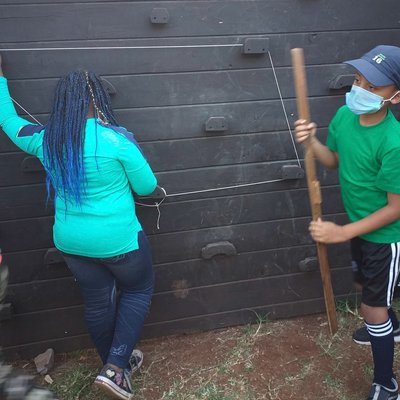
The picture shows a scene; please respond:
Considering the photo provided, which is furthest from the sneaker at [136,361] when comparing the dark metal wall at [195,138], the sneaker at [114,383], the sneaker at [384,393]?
the sneaker at [384,393]

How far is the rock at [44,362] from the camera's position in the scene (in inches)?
120

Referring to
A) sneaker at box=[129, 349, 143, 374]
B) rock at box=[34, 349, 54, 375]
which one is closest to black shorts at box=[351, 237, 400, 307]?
sneaker at box=[129, 349, 143, 374]

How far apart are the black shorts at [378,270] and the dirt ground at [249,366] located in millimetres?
753

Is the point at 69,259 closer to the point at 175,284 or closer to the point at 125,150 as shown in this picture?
the point at 125,150

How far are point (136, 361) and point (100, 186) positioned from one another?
4.47 ft

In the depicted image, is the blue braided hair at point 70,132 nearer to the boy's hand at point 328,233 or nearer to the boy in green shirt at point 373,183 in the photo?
the boy in green shirt at point 373,183

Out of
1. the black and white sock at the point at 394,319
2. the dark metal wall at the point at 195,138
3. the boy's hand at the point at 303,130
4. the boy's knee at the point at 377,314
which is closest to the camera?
the boy's hand at the point at 303,130

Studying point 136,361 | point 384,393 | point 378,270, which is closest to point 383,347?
point 384,393

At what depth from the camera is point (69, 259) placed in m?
2.51

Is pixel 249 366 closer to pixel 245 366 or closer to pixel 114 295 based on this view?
pixel 245 366

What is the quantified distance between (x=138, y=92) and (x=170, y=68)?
242 millimetres

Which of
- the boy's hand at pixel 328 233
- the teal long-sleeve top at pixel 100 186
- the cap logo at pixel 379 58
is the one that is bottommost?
the boy's hand at pixel 328 233

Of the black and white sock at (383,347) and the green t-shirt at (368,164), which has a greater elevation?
the green t-shirt at (368,164)

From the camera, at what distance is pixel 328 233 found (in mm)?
2326
